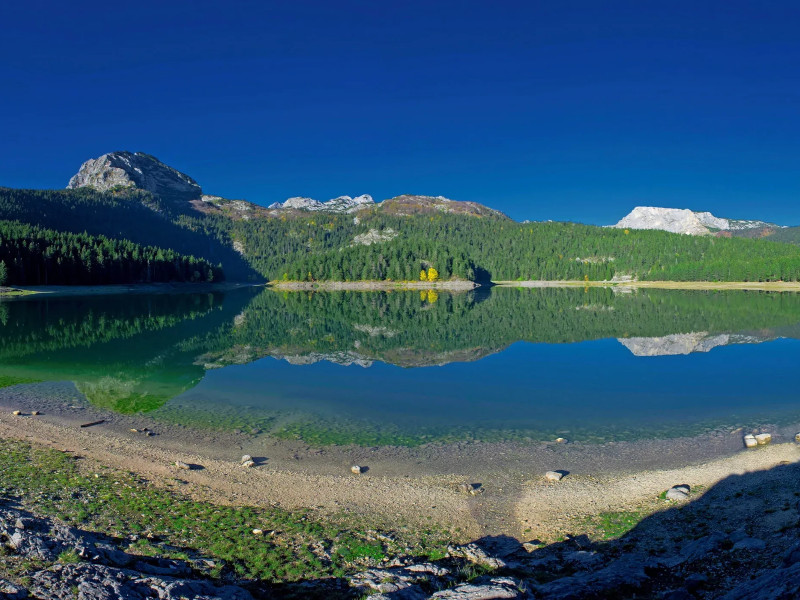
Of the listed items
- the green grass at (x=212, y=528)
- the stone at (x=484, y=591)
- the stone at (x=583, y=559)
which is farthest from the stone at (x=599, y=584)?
the green grass at (x=212, y=528)

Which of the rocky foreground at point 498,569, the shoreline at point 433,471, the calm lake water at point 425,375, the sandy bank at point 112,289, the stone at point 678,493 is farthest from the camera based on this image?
the sandy bank at point 112,289

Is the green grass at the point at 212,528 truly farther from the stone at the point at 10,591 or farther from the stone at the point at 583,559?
the stone at the point at 583,559

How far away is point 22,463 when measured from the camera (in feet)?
51.3

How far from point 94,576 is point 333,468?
9.02 meters

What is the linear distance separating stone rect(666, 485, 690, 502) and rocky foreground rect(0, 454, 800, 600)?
1560 millimetres

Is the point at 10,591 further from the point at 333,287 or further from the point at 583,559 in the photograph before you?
the point at 333,287

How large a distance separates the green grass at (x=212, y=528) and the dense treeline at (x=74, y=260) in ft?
440

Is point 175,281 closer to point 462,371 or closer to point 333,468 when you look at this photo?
point 462,371

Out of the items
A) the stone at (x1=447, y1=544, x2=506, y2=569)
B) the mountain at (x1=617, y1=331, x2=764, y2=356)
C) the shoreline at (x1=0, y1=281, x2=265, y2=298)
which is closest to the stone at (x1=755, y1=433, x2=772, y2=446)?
the stone at (x1=447, y1=544, x2=506, y2=569)

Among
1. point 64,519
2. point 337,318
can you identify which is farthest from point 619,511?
point 337,318

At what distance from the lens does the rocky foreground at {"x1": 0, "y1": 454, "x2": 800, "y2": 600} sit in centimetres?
808

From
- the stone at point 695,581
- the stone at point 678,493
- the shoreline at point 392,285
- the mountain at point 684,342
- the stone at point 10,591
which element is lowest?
the stone at point 678,493

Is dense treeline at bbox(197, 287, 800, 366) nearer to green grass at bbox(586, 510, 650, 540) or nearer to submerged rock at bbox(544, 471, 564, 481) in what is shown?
submerged rock at bbox(544, 471, 564, 481)

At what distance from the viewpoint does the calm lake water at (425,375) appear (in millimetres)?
22250
